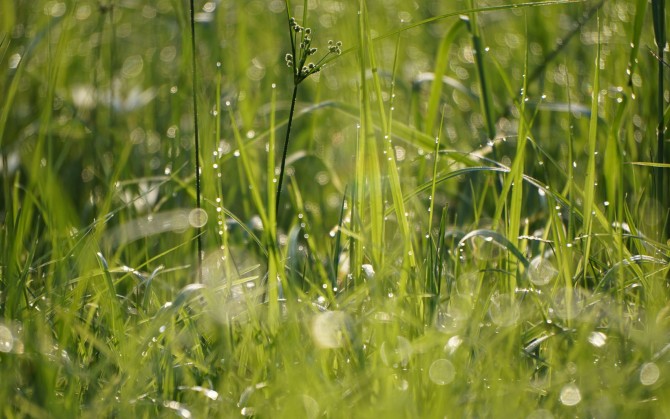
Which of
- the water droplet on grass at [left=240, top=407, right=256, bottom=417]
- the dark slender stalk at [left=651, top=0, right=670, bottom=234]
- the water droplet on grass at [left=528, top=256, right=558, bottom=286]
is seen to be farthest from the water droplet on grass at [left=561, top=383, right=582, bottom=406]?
the dark slender stalk at [left=651, top=0, right=670, bottom=234]

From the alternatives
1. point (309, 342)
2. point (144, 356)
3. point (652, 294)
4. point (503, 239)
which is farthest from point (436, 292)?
point (144, 356)

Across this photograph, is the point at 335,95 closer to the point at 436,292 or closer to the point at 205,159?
the point at 205,159

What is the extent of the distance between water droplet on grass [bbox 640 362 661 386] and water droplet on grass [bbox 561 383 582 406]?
0.11 meters

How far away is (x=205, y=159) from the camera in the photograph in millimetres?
1687

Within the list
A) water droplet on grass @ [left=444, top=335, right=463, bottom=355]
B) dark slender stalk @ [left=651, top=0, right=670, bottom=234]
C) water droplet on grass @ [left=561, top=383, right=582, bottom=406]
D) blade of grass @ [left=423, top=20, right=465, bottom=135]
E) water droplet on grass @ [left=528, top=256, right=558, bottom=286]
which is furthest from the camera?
blade of grass @ [left=423, top=20, right=465, bottom=135]

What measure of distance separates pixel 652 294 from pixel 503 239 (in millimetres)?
289

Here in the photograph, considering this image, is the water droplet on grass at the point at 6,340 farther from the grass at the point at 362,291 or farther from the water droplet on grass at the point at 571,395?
the water droplet on grass at the point at 571,395

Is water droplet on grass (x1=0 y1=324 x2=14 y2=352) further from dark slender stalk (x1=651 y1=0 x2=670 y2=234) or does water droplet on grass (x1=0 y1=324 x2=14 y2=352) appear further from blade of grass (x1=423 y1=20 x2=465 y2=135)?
dark slender stalk (x1=651 y1=0 x2=670 y2=234)

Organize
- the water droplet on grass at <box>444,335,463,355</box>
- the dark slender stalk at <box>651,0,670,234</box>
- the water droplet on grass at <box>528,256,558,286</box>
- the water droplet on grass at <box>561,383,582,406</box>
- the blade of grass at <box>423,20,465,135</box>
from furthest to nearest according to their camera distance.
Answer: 1. the blade of grass at <box>423,20,465,135</box>
2. the dark slender stalk at <box>651,0,670,234</box>
3. the water droplet on grass at <box>528,256,558,286</box>
4. the water droplet on grass at <box>444,335,463,355</box>
5. the water droplet on grass at <box>561,383,582,406</box>

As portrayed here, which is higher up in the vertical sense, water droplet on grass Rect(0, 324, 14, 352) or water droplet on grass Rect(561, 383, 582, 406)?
water droplet on grass Rect(0, 324, 14, 352)

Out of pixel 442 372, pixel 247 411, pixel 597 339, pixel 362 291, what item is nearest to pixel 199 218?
pixel 362 291

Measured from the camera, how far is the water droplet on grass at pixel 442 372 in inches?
50.1

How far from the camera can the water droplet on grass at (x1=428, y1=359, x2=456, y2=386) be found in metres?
1.27

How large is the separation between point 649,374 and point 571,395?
0.46 feet
